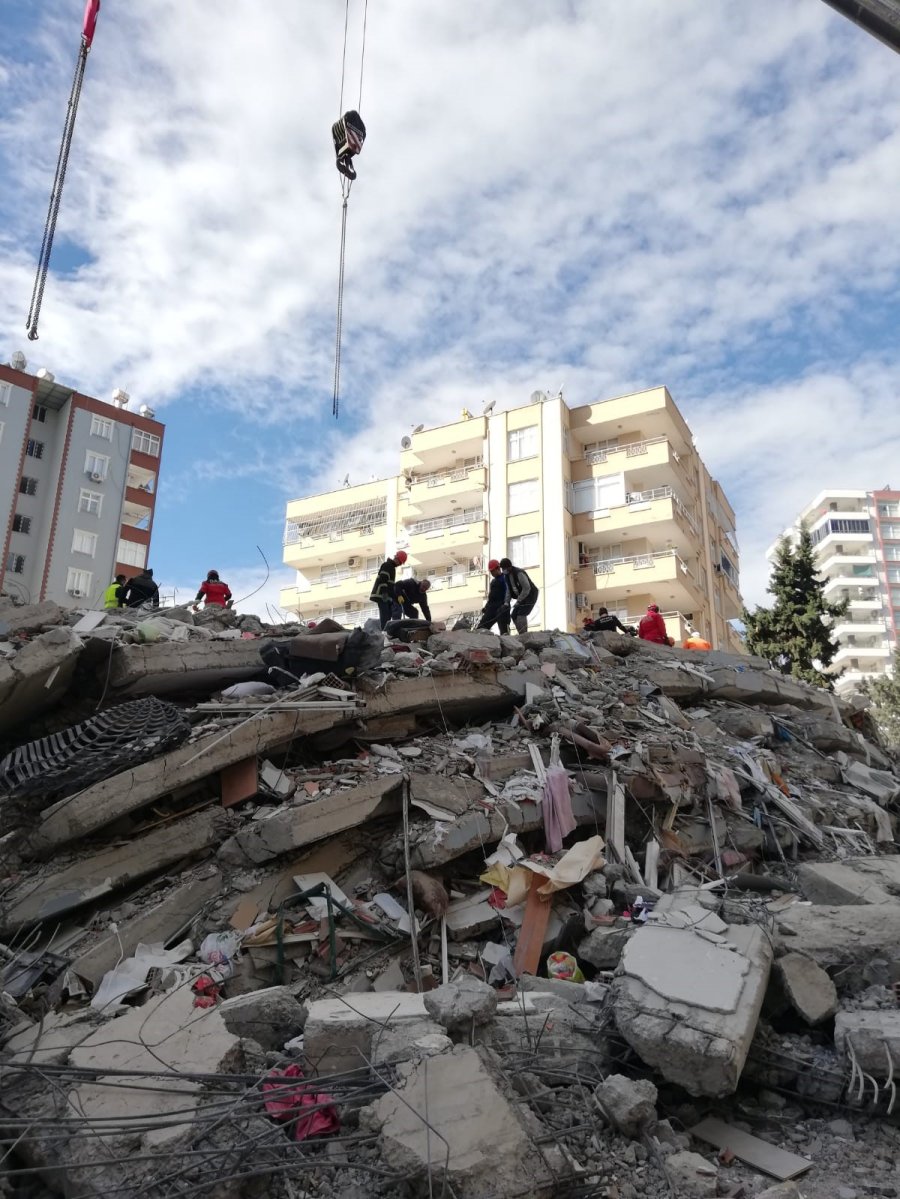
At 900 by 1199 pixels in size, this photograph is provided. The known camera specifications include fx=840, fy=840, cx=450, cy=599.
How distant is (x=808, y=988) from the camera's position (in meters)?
4.26

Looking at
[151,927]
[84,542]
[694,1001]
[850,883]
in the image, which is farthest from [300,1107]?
[84,542]

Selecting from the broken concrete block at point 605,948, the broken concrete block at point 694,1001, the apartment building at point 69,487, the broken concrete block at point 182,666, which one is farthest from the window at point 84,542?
the broken concrete block at point 694,1001

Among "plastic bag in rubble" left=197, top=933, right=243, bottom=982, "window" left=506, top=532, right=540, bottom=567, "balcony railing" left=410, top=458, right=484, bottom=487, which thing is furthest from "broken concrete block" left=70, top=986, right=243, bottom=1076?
"balcony railing" left=410, top=458, right=484, bottom=487

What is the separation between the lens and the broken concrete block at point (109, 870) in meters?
5.49

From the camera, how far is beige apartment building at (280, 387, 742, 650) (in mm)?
28500

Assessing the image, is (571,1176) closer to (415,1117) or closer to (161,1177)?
(415,1117)

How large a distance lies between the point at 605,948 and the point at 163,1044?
2637mm

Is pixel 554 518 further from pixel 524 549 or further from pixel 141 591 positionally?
pixel 141 591

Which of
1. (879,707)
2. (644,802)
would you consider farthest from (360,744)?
(879,707)

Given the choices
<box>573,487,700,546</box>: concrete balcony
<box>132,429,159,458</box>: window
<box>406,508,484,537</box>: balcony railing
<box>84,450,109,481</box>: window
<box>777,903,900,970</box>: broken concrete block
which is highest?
<box>132,429,159,458</box>: window

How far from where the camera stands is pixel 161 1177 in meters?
3.15

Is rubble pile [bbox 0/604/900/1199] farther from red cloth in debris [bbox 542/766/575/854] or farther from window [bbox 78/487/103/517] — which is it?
window [bbox 78/487/103/517]

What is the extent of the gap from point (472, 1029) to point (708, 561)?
3077 cm

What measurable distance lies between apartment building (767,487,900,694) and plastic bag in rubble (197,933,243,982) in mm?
64222
